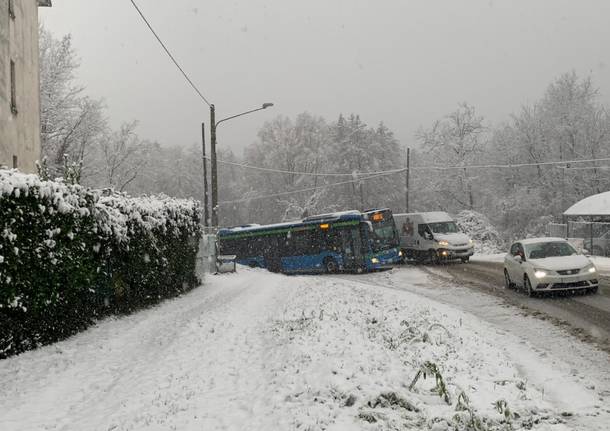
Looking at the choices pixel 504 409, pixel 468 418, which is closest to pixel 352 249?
pixel 504 409

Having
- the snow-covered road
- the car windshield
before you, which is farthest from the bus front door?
the snow-covered road

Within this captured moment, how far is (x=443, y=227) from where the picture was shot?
30094mm

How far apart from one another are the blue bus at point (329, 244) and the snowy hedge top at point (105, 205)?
1106 cm

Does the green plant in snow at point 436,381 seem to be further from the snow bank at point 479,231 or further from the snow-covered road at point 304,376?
the snow bank at point 479,231

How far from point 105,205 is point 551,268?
10.9m

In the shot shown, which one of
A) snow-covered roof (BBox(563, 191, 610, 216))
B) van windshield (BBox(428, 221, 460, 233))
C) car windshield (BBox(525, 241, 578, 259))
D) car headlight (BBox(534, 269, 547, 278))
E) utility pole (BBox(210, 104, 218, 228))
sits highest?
utility pole (BBox(210, 104, 218, 228))

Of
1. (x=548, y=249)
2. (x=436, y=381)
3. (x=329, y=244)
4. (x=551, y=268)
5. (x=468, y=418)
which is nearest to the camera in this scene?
(x=468, y=418)

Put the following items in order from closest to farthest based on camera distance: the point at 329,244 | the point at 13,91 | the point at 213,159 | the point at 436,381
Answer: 1. the point at 436,381
2. the point at 13,91
3. the point at 213,159
4. the point at 329,244

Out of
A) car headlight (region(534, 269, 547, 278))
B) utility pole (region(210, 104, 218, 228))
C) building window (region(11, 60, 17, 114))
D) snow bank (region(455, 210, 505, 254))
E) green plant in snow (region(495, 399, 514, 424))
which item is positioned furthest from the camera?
snow bank (region(455, 210, 505, 254))

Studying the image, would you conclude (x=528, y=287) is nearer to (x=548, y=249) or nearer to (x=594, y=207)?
(x=548, y=249)

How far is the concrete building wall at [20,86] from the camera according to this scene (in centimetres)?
1722

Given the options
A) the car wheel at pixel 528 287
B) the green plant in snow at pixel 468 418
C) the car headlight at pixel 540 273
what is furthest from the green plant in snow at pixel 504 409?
the car wheel at pixel 528 287

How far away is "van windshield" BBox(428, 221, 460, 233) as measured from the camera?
29.9 metres

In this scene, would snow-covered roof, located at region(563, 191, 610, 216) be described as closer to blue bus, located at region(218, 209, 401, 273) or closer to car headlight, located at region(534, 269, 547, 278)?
blue bus, located at region(218, 209, 401, 273)
